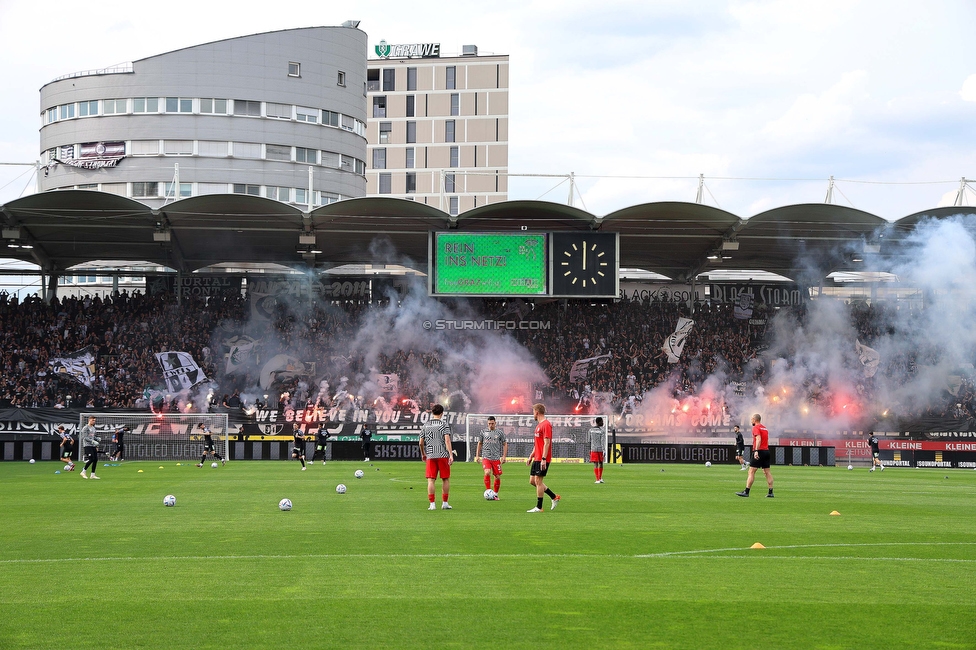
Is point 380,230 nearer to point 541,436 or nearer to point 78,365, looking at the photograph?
point 78,365

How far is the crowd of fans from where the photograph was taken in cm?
4559

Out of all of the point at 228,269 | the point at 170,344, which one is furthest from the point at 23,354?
the point at 228,269

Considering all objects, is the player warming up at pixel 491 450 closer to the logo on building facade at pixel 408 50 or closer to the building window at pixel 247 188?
the building window at pixel 247 188

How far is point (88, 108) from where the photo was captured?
245ft

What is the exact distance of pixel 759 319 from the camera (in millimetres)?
52156

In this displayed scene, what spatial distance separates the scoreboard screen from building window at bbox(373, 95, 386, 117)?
69.7 metres

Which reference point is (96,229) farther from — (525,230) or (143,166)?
(143,166)

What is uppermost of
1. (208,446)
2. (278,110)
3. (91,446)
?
(278,110)

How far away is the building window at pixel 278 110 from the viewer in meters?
76.4

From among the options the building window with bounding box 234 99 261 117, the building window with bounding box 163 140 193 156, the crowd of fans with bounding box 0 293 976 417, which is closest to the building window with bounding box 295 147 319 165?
the building window with bounding box 234 99 261 117

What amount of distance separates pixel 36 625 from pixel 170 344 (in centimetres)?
4149

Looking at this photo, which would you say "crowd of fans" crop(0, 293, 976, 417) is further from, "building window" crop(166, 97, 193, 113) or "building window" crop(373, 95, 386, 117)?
"building window" crop(373, 95, 386, 117)

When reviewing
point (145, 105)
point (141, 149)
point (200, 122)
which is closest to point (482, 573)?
point (200, 122)

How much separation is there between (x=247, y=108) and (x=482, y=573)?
233ft
